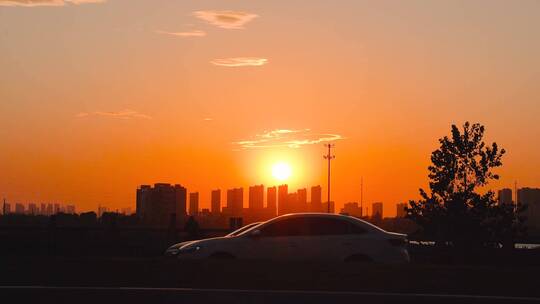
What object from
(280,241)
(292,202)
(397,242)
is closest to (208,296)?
(280,241)

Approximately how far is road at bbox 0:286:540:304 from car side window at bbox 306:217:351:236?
9.53m

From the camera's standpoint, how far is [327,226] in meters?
20.1

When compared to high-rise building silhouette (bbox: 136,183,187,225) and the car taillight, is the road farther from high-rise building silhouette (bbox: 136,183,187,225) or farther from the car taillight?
high-rise building silhouette (bbox: 136,183,187,225)

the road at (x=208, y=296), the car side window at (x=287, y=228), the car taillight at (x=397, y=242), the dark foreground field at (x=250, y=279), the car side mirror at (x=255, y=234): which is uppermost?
the car side window at (x=287, y=228)

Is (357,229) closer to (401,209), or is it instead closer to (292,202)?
(401,209)

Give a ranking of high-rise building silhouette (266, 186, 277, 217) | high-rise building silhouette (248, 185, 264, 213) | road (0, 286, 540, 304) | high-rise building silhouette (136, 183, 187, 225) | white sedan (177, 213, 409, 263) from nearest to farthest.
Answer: road (0, 286, 540, 304) → white sedan (177, 213, 409, 263) → high-rise building silhouette (136, 183, 187, 225) → high-rise building silhouette (266, 186, 277, 217) → high-rise building silhouette (248, 185, 264, 213)

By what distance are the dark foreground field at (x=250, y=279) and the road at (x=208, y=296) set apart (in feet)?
0.04

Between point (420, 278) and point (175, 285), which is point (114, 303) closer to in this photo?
point (175, 285)

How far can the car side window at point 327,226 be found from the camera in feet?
Result: 65.7

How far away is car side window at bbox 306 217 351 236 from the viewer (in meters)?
20.0

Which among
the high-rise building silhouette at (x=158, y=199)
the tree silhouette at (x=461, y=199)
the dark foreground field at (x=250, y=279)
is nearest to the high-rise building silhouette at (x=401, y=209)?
the tree silhouette at (x=461, y=199)

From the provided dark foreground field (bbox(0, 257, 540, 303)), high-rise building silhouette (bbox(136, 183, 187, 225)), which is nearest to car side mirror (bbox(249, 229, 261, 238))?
dark foreground field (bbox(0, 257, 540, 303))

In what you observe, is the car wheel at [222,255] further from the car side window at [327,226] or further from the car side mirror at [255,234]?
the car side window at [327,226]

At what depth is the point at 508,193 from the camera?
81062 millimetres
